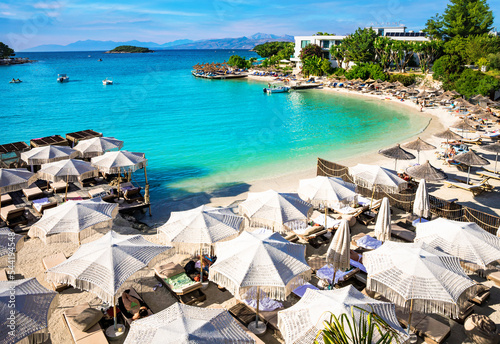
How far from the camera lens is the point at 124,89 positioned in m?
72.6

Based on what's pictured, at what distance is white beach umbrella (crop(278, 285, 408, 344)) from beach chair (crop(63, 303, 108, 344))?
13.4 feet

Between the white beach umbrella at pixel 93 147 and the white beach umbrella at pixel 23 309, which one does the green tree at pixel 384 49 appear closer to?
the white beach umbrella at pixel 93 147

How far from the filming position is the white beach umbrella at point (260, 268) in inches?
290

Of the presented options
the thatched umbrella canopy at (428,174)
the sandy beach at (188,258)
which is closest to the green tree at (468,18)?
the sandy beach at (188,258)

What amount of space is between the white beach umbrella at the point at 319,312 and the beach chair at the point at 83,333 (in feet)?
13.4

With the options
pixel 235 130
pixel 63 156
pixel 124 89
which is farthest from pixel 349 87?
pixel 63 156

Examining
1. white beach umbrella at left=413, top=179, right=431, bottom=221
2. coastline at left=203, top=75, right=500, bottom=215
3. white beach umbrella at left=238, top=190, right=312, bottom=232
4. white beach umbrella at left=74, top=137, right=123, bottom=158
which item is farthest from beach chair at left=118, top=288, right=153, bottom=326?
white beach umbrella at left=74, top=137, right=123, bottom=158

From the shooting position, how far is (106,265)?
25.1 feet

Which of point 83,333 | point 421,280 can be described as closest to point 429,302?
point 421,280

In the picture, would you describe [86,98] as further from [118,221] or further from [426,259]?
[426,259]

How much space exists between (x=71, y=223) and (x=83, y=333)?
11.9ft

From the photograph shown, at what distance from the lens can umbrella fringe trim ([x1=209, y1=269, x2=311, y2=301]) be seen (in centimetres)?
734

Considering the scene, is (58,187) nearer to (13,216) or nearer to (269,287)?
(13,216)

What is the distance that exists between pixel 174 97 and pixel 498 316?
56.7 meters
